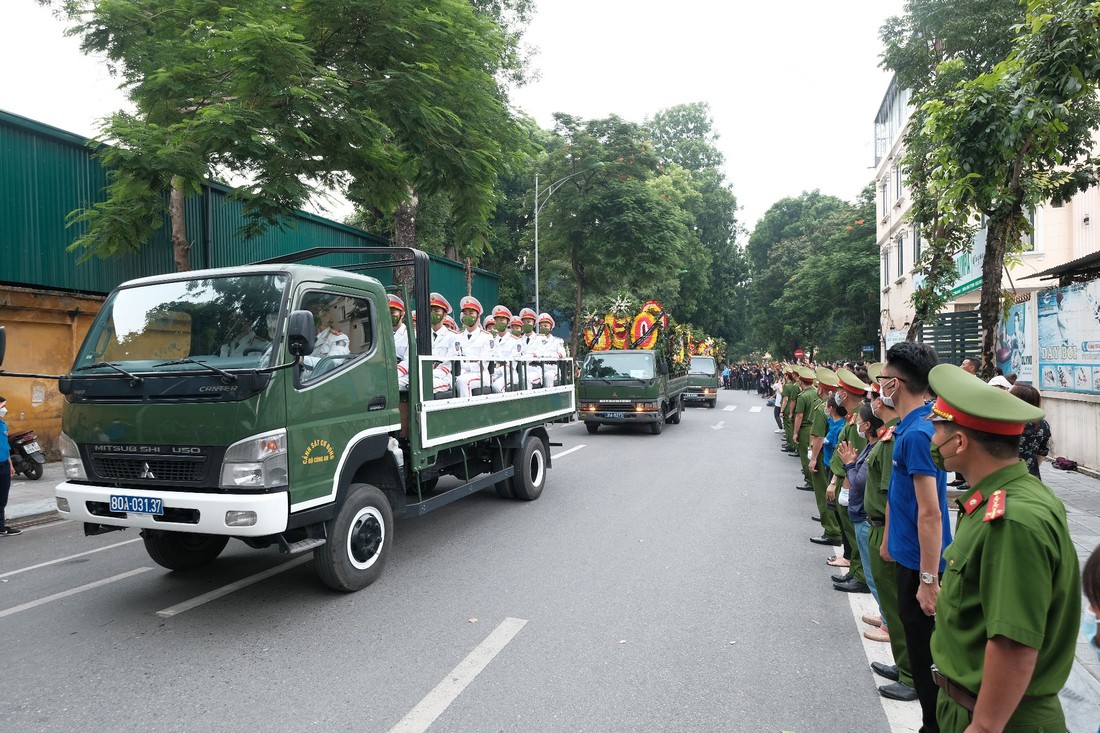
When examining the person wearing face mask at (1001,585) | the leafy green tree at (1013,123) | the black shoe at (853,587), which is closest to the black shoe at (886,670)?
the black shoe at (853,587)

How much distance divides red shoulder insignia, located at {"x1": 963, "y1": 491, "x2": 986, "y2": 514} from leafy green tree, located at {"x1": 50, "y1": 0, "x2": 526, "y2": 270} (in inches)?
328

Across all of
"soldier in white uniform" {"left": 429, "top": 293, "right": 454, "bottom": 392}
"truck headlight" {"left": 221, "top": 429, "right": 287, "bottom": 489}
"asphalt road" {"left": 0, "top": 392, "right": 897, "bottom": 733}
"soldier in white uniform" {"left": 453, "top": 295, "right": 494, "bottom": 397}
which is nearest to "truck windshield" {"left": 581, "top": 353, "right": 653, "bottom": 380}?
Result: "soldier in white uniform" {"left": 453, "top": 295, "right": 494, "bottom": 397}

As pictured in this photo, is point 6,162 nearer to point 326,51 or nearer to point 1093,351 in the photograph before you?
point 326,51

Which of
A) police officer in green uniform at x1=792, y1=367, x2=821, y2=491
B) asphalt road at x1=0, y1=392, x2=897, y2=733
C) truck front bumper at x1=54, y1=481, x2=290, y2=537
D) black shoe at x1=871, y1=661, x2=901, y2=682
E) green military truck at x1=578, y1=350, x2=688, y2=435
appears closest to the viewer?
asphalt road at x1=0, y1=392, x2=897, y2=733

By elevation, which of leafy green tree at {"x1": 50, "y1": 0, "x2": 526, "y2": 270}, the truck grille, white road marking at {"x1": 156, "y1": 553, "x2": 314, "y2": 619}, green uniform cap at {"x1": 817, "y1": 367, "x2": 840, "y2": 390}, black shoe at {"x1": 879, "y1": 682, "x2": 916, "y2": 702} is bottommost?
black shoe at {"x1": 879, "y1": 682, "x2": 916, "y2": 702}

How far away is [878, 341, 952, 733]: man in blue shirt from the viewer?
9.29 ft

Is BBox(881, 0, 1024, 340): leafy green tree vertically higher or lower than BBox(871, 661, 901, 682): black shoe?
higher

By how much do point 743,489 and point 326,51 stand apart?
8.22 metres

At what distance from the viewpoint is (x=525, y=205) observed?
2603cm

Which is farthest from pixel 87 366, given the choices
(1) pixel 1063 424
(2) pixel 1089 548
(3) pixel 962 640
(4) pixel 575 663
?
(1) pixel 1063 424

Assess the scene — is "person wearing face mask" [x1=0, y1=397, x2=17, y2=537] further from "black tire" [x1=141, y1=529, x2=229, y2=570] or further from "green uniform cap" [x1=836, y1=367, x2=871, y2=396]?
"green uniform cap" [x1=836, y1=367, x2=871, y2=396]

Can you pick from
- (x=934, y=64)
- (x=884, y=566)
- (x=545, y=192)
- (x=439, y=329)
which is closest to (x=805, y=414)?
(x=439, y=329)

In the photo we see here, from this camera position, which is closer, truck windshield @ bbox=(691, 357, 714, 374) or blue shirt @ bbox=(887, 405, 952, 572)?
blue shirt @ bbox=(887, 405, 952, 572)

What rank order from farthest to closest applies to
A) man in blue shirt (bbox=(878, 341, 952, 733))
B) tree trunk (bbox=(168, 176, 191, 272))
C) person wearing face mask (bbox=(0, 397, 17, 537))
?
tree trunk (bbox=(168, 176, 191, 272))
person wearing face mask (bbox=(0, 397, 17, 537))
man in blue shirt (bbox=(878, 341, 952, 733))
